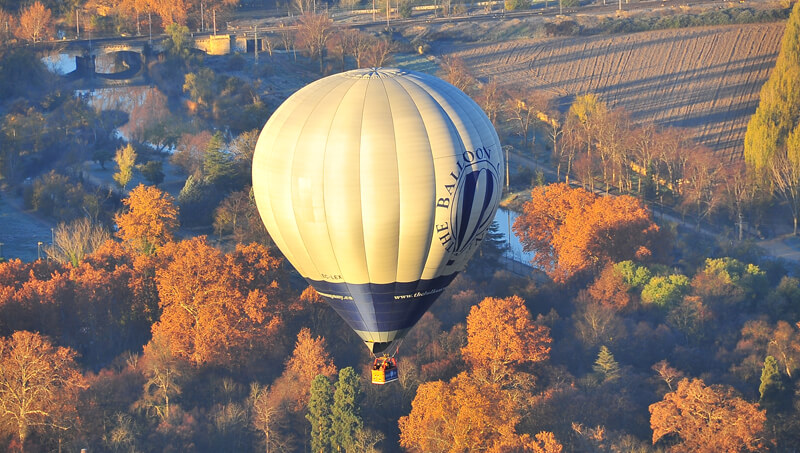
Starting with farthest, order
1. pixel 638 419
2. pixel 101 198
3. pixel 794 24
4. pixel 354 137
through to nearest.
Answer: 1. pixel 794 24
2. pixel 101 198
3. pixel 638 419
4. pixel 354 137

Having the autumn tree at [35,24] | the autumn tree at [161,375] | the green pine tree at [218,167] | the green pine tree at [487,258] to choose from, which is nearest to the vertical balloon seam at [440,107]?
the autumn tree at [161,375]

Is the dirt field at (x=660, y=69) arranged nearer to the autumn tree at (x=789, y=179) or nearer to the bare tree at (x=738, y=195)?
the autumn tree at (x=789, y=179)

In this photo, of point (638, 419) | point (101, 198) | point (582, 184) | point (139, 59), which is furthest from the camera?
point (139, 59)

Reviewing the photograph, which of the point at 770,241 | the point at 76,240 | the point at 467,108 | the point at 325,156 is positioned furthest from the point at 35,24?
the point at 467,108

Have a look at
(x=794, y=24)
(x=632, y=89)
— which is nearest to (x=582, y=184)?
(x=794, y=24)

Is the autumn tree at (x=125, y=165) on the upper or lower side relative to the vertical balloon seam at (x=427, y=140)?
lower

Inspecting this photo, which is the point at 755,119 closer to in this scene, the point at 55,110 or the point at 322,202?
the point at 55,110

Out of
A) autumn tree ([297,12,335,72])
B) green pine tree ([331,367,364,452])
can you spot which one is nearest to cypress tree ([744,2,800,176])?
autumn tree ([297,12,335,72])
